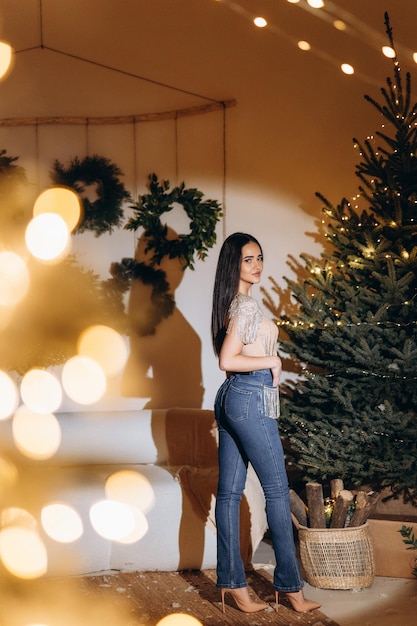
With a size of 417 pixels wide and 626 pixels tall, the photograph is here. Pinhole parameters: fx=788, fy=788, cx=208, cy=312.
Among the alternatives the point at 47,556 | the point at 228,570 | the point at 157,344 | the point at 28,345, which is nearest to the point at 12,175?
the point at 28,345

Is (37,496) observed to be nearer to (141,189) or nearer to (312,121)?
(141,189)

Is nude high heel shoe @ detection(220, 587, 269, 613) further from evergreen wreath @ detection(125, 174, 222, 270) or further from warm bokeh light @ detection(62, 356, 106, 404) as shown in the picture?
evergreen wreath @ detection(125, 174, 222, 270)

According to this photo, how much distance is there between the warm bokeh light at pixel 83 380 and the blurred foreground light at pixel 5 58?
2007 millimetres

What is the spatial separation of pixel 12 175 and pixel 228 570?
3027 mm

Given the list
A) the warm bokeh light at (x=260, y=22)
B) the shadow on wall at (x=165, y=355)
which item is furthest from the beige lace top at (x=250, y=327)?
the warm bokeh light at (x=260, y=22)

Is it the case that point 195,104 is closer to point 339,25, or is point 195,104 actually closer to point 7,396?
point 339,25

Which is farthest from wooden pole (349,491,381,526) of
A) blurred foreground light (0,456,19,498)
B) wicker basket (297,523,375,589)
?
blurred foreground light (0,456,19,498)

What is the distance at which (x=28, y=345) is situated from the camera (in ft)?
16.7

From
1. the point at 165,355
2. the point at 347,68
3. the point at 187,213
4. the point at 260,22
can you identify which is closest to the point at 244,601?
the point at 165,355

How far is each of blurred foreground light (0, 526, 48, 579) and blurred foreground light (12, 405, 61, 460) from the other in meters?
0.84

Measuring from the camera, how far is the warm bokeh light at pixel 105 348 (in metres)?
5.23

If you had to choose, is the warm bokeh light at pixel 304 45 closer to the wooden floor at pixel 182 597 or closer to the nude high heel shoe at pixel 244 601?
the wooden floor at pixel 182 597

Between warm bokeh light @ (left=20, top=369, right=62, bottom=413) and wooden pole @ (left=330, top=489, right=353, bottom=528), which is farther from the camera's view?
warm bokeh light @ (left=20, top=369, right=62, bottom=413)

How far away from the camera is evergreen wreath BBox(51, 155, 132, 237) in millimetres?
5207
